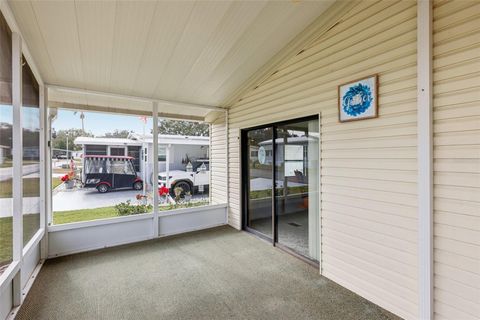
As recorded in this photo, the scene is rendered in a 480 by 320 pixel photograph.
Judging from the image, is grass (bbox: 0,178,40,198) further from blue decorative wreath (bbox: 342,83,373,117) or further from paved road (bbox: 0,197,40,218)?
blue decorative wreath (bbox: 342,83,373,117)

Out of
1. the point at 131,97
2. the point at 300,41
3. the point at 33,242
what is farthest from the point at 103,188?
the point at 300,41

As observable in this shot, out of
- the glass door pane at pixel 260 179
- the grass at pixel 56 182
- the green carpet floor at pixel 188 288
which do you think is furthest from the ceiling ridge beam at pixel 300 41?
the grass at pixel 56 182

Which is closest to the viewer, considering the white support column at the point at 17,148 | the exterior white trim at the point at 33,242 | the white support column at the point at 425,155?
the white support column at the point at 425,155

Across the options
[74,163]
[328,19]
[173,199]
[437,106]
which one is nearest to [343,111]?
[437,106]

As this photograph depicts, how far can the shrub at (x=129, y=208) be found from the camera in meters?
4.03

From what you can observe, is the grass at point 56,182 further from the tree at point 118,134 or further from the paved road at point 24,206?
the tree at point 118,134

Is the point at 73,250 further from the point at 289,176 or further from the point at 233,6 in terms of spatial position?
the point at 233,6

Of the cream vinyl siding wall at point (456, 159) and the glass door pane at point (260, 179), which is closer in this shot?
the cream vinyl siding wall at point (456, 159)

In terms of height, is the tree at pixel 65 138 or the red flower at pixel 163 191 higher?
the tree at pixel 65 138

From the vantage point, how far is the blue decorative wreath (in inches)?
90.5

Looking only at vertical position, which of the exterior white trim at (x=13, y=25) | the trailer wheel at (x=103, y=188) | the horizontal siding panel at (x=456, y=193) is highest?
the exterior white trim at (x=13, y=25)

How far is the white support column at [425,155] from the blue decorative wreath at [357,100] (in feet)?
1.47

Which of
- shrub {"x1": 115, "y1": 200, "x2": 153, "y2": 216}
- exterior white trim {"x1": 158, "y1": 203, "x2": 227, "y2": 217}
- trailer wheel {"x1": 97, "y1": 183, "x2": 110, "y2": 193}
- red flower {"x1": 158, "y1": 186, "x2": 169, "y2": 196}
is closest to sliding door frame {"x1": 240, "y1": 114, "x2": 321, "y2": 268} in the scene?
exterior white trim {"x1": 158, "y1": 203, "x2": 227, "y2": 217}

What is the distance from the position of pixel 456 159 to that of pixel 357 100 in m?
0.98
